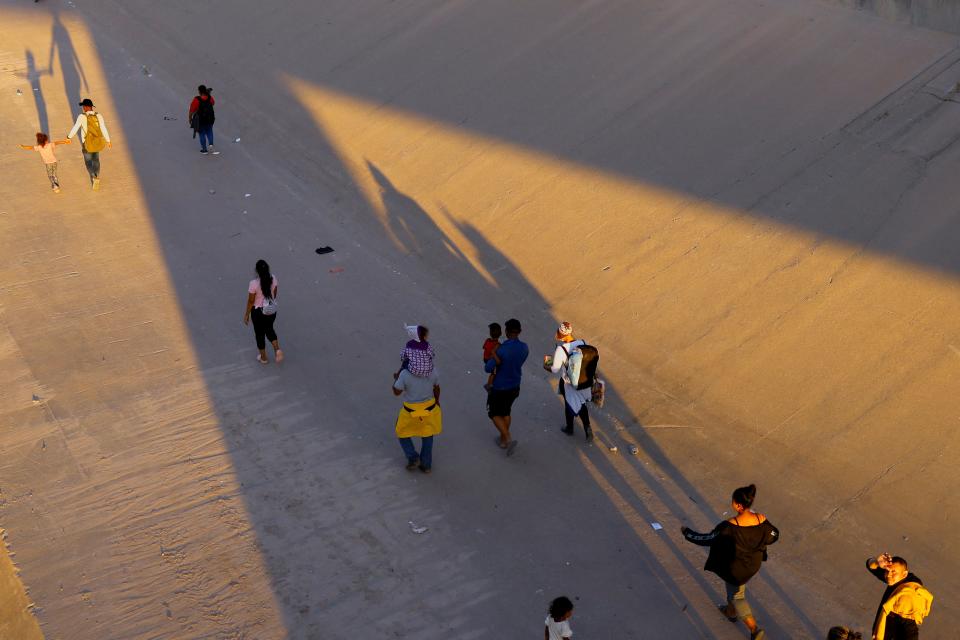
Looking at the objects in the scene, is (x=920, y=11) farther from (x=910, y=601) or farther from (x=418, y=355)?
(x=910, y=601)

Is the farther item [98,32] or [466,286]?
[98,32]

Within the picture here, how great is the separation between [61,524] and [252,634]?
2.14 meters

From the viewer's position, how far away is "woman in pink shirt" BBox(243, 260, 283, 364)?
9.83 metres

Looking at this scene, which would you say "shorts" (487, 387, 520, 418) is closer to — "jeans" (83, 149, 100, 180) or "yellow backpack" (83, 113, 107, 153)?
"yellow backpack" (83, 113, 107, 153)

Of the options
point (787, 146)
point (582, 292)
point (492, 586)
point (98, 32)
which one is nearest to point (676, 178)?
point (787, 146)

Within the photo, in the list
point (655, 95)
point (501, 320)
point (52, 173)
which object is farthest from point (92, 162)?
point (655, 95)

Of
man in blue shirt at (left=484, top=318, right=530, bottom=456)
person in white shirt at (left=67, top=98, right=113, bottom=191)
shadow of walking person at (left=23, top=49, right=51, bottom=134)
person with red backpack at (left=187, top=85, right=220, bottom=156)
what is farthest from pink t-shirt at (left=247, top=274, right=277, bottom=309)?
shadow of walking person at (left=23, top=49, right=51, bottom=134)

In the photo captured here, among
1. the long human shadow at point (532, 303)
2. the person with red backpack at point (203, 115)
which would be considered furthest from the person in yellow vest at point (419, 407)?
the person with red backpack at point (203, 115)

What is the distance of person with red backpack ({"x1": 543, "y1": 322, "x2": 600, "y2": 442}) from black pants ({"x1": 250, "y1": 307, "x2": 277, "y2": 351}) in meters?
2.98

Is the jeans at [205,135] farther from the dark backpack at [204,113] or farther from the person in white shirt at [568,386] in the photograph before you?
the person in white shirt at [568,386]

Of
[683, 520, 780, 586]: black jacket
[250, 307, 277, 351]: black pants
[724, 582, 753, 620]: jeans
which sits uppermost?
[250, 307, 277, 351]: black pants

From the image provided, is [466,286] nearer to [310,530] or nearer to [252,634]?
[310,530]

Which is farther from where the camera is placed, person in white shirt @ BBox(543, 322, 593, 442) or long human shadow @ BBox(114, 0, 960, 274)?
long human shadow @ BBox(114, 0, 960, 274)

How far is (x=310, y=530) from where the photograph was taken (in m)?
8.28
